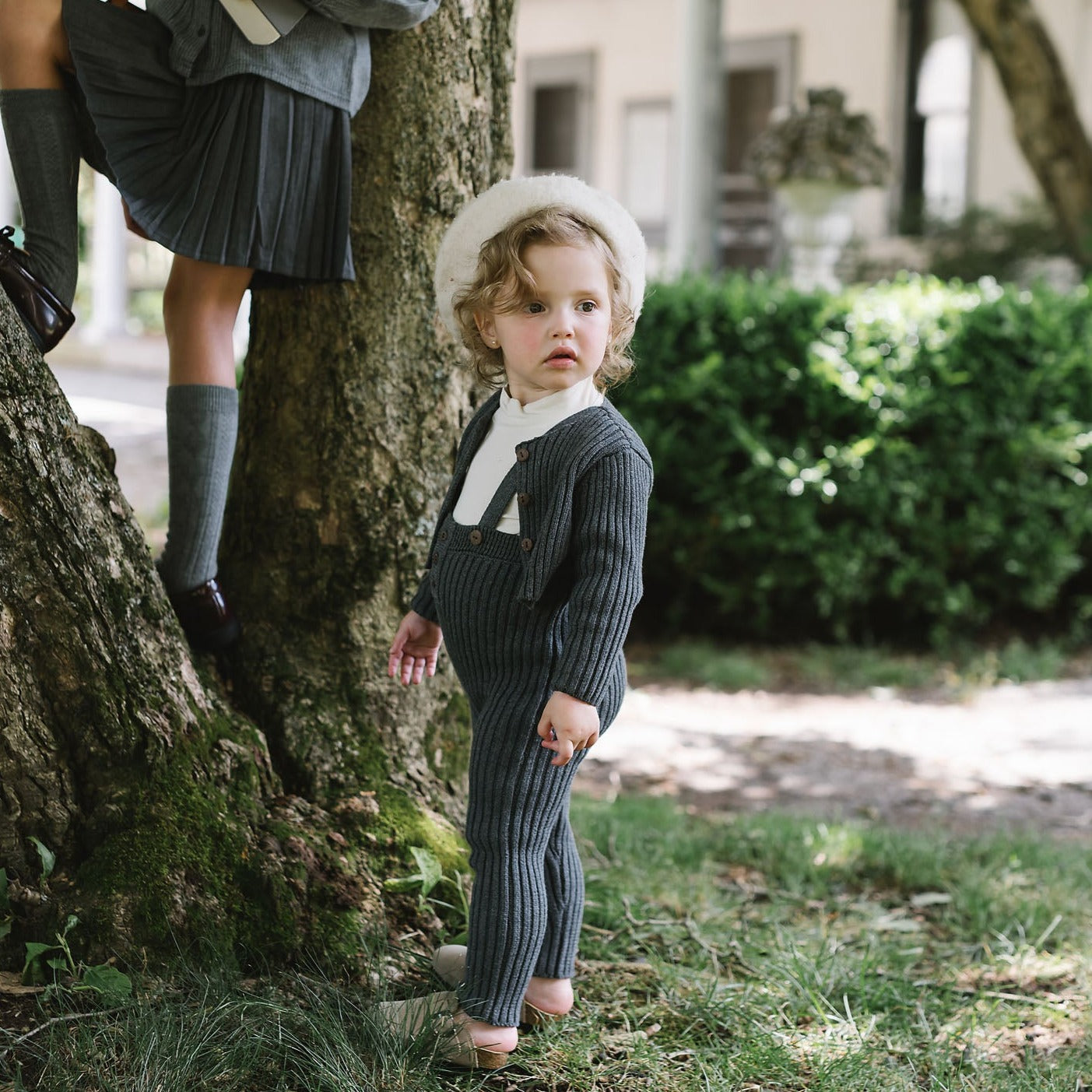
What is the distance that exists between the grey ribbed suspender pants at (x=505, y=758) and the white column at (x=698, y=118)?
24.0 feet

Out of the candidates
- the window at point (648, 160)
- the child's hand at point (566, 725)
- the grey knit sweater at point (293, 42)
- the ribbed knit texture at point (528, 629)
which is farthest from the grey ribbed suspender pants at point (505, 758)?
the window at point (648, 160)

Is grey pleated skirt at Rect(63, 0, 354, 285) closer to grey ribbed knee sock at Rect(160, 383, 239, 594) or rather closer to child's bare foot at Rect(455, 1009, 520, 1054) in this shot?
grey ribbed knee sock at Rect(160, 383, 239, 594)

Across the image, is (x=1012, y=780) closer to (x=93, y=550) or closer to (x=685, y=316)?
(x=685, y=316)

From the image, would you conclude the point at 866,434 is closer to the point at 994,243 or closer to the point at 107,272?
the point at 994,243

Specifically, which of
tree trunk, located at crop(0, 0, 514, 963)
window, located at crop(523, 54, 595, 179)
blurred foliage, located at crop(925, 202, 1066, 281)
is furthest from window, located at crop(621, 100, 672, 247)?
tree trunk, located at crop(0, 0, 514, 963)

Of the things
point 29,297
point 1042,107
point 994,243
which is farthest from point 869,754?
point 994,243

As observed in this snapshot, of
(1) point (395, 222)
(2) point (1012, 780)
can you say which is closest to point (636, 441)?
(1) point (395, 222)

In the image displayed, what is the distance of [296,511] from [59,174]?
791 millimetres

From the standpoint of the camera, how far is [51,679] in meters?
2.19

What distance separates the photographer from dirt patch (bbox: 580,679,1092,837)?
4.39 m

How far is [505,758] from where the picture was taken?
6.93 feet

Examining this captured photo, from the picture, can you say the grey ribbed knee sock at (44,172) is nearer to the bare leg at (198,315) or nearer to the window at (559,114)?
the bare leg at (198,315)

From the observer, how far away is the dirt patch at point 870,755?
4391 millimetres

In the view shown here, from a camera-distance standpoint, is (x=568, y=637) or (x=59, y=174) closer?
(x=568, y=637)
